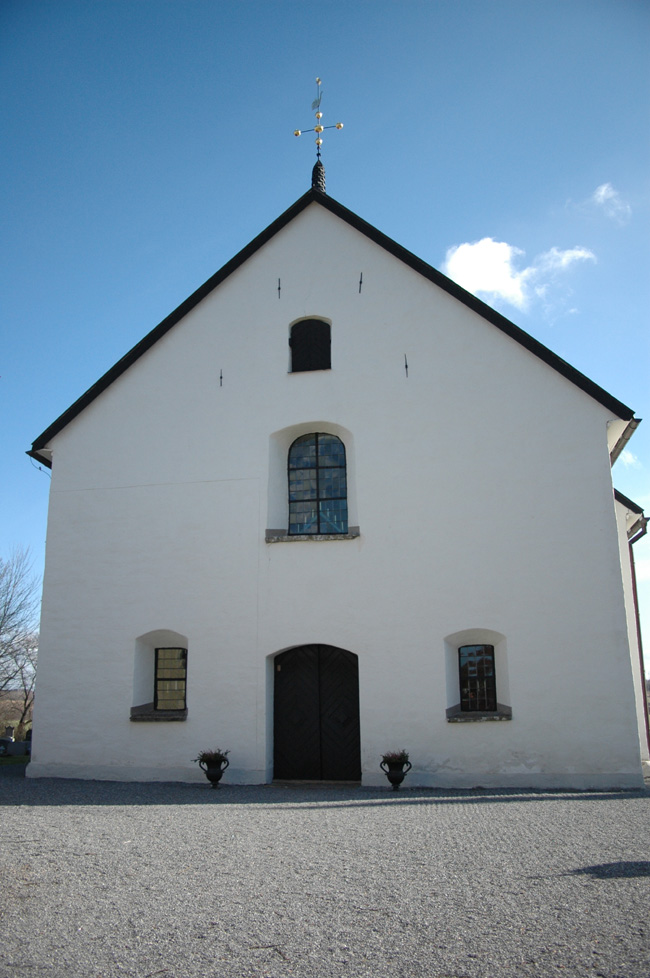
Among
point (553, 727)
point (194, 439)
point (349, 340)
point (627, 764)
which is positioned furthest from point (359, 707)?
point (349, 340)

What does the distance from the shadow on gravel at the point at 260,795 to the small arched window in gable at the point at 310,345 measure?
7103 millimetres

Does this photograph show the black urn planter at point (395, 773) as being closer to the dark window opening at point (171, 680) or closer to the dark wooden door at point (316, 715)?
the dark wooden door at point (316, 715)

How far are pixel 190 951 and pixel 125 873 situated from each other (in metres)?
1.74

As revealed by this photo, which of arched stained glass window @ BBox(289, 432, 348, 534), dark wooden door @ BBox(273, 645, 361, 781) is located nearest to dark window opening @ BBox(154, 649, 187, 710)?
dark wooden door @ BBox(273, 645, 361, 781)

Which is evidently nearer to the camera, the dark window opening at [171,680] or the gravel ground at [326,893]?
the gravel ground at [326,893]

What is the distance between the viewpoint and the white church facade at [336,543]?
11070mm

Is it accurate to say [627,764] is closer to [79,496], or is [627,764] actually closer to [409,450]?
[409,450]

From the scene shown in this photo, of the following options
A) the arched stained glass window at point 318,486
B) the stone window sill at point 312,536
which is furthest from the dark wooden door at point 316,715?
the arched stained glass window at point 318,486

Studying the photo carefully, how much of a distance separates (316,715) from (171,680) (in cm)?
273

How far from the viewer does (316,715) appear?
1196cm

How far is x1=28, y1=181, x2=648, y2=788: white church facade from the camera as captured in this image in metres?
11.1

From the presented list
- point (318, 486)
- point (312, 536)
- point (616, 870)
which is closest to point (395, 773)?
point (312, 536)

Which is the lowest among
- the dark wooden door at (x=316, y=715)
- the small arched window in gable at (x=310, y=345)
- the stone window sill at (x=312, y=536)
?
the dark wooden door at (x=316, y=715)

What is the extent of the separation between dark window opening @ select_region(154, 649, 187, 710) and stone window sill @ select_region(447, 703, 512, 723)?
4.63 metres
